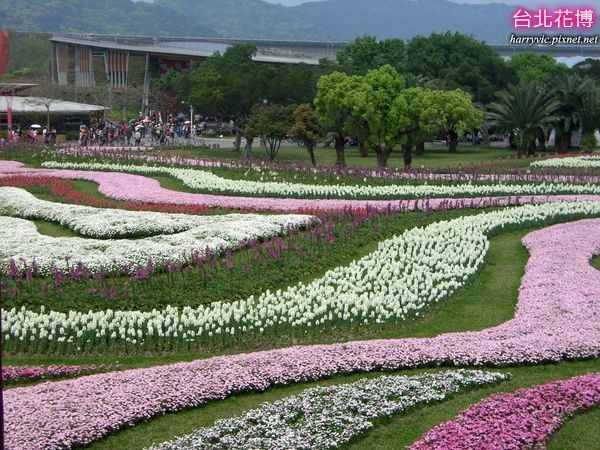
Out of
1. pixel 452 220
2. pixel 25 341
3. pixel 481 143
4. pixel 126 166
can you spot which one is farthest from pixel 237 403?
pixel 481 143

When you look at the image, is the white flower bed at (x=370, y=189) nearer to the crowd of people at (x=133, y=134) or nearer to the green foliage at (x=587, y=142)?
the green foliage at (x=587, y=142)

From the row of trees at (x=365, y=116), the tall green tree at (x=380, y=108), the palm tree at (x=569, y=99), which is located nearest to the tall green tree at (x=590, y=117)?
the palm tree at (x=569, y=99)

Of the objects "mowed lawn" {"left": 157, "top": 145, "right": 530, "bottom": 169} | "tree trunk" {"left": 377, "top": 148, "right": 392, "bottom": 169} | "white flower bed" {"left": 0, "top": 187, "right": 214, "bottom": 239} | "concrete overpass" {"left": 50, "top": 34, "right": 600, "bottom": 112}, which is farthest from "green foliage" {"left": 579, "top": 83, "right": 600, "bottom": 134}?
"concrete overpass" {"left": 50, "top": 34, "right": 600, "bottom": 112}

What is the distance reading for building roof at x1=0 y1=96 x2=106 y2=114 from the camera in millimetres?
52688

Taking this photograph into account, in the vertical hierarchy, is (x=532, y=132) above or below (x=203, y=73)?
below

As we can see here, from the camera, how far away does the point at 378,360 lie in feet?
32.2

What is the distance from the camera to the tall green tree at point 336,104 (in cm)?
3300

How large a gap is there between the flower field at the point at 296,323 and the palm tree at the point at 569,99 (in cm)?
2236

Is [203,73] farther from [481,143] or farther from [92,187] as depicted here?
[481,143]

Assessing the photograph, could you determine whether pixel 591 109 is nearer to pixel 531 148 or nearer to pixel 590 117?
pixel 590 117

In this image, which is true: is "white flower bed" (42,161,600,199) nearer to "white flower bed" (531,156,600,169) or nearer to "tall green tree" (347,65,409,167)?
"tall green tree" (347,65,409,167)

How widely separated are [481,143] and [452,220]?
1491 inches

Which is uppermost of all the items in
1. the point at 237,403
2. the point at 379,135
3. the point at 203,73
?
the point at 203,73

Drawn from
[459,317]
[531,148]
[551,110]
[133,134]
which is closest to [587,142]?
[531,148]
